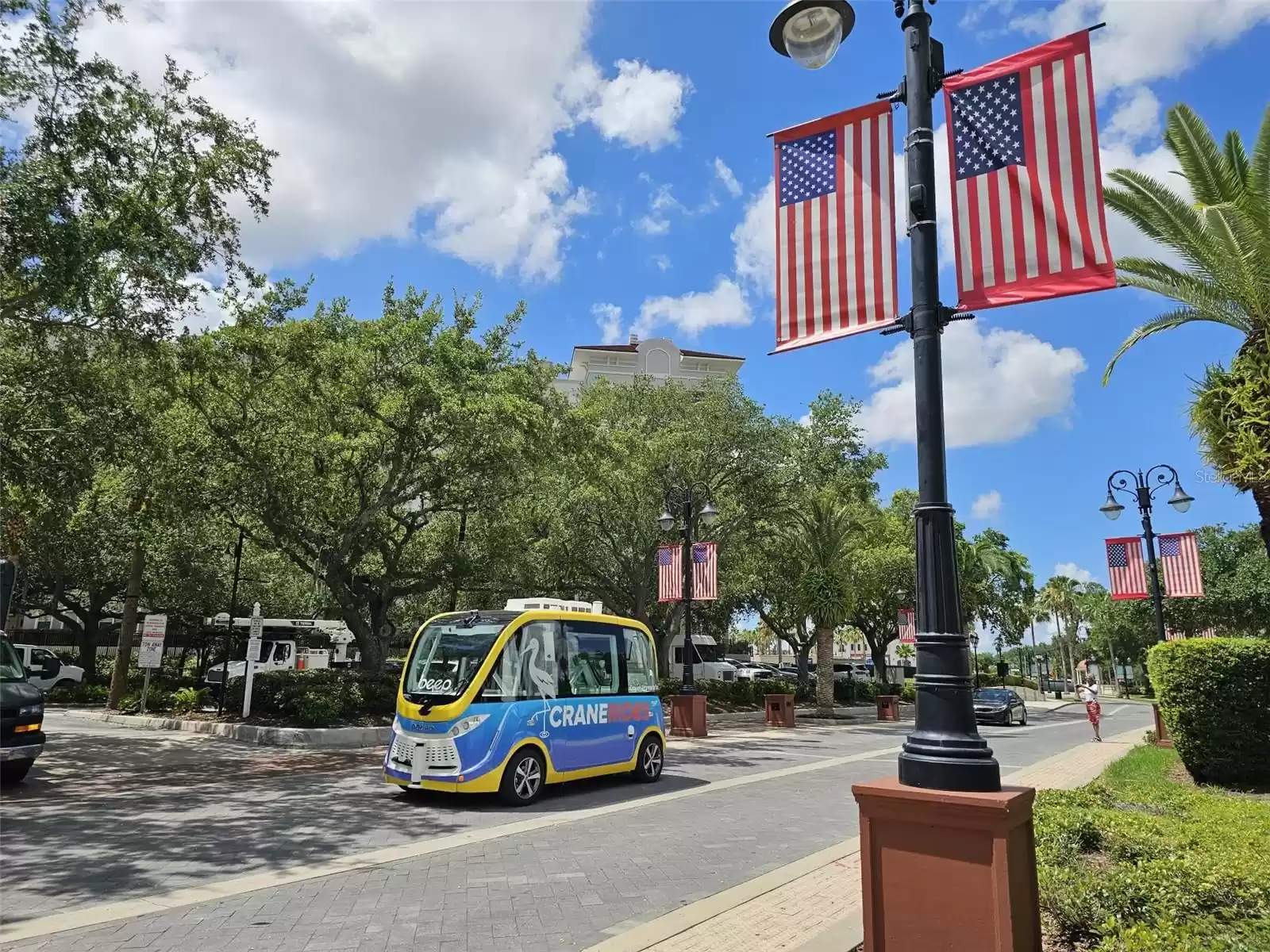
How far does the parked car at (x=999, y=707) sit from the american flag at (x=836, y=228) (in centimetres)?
2755

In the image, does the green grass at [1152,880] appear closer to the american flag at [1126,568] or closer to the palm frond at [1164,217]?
the palm frond at [1164,217]

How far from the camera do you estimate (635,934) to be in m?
5.30

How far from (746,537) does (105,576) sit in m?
24.3

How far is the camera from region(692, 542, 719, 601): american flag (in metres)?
20.9

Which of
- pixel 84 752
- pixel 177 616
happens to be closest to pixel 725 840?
pixel 84 752

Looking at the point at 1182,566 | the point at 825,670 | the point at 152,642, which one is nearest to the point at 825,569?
the point at 825,670

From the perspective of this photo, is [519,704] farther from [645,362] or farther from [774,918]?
[645,362]

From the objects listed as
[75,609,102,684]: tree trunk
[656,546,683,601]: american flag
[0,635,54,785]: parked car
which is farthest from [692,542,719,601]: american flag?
[75,609,102,684]: tree trunk

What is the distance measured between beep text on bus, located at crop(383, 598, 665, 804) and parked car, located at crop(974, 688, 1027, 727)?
69.8ft

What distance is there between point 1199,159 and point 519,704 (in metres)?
13.2

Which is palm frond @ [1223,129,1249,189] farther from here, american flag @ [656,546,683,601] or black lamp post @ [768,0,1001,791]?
american flag @ [656,546,683,601]

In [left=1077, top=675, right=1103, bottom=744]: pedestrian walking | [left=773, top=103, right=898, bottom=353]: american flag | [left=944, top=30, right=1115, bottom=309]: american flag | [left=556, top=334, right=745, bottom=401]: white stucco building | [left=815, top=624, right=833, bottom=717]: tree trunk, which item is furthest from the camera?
[left=556, top=334, right=745, bottom=401]: white stucco building

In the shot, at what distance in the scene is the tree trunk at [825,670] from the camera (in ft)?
98.4

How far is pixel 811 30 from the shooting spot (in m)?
4.96
